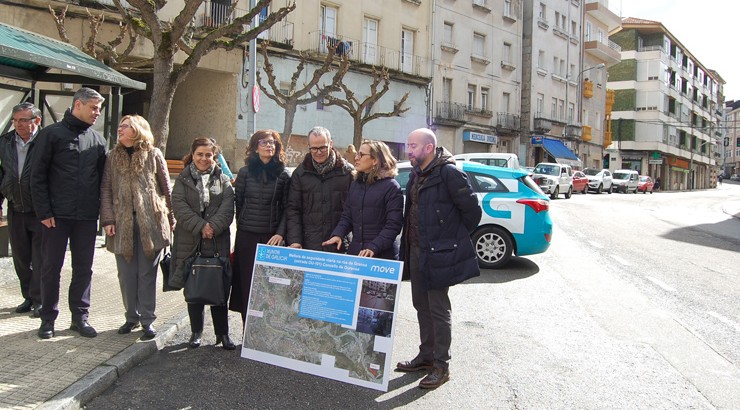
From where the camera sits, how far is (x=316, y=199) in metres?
4.99

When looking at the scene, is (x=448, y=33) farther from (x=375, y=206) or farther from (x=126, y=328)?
(x=126, y=328)

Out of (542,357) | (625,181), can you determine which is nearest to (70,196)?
(542,357)

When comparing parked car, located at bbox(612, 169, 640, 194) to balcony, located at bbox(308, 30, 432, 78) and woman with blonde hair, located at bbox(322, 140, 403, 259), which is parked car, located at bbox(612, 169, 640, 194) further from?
woman with blonde hair, located at bbox(322, 140, 403, 259)

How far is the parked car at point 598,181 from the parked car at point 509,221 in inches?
1336

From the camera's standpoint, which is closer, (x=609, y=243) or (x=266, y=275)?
(x=266, y=275)

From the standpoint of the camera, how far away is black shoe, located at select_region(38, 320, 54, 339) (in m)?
5.02

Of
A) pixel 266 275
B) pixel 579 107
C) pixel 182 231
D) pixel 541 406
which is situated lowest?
pixel 541 406

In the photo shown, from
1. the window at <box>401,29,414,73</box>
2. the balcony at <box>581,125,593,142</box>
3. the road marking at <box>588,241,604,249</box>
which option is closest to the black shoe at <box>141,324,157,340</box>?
the road marking at <box>588,241,604,249</box>

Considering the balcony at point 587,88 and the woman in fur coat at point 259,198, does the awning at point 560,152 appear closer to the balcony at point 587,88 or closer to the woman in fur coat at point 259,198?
the balcony at point 587,88

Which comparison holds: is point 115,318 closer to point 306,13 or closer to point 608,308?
point 608,308

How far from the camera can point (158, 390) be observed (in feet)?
14.1

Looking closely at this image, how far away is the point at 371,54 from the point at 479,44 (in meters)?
10.5

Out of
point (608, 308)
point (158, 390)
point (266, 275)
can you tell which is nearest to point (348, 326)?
point (266, 275)

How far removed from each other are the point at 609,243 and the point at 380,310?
1049 cm
